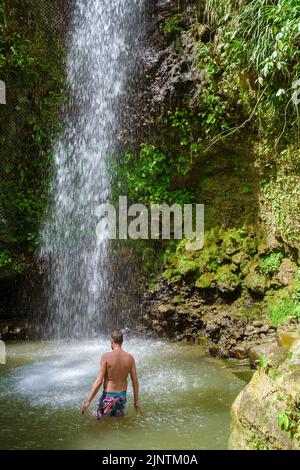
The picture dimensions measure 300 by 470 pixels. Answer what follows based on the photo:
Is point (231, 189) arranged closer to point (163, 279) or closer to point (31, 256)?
point (163, 279)

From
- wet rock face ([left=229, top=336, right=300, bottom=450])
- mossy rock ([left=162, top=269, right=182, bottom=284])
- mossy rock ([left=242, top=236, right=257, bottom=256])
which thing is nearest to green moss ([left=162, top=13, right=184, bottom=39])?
mossy rock ([left=242, top=236, right=257, bottom=256])

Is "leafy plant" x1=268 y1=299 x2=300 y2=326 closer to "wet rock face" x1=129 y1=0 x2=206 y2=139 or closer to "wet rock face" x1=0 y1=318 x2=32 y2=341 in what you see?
"wet rock face" x1=129 y1=0 x2=206 y2=139

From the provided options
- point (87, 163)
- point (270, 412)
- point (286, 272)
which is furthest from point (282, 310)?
point (87, 163)

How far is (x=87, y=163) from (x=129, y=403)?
632cm

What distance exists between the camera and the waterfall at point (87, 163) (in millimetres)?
9344

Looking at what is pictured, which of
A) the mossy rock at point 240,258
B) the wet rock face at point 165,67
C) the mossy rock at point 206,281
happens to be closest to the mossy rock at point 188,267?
the mossy rock at point 206,281

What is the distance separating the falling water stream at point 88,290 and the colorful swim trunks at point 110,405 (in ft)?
0.57

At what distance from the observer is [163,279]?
29.4 feet

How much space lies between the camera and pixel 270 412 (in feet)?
11.1

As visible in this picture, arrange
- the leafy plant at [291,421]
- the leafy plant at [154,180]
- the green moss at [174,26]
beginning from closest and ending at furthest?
the leafy plant at [291,421]
the leafy plant at [154,180]
the green moss at [174,26]

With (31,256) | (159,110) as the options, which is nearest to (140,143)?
(159,110)

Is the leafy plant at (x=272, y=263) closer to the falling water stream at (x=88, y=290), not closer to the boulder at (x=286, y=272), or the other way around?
the boulder at (x=286, y=272)
